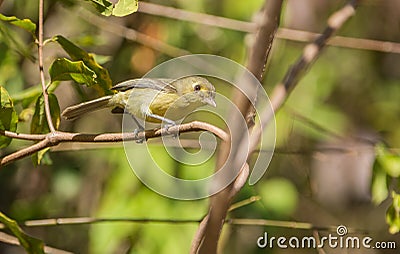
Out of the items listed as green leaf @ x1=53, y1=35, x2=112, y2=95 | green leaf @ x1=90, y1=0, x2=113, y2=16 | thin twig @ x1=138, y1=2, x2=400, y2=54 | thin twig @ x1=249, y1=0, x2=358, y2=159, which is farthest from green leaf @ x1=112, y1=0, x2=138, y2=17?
thin twig @ x1=138, y1=2, x2=400, y2=54

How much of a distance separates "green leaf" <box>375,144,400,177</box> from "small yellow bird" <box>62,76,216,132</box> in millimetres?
589

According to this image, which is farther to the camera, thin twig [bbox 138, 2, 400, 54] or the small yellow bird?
thin twig [bbox 138, 2, 400, 54]

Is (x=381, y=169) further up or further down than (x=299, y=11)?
further down

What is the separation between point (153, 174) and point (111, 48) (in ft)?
1.98

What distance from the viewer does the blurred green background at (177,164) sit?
2.13m

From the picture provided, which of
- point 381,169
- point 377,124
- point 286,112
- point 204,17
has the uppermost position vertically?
point 377,124

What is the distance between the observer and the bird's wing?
137 centimetres

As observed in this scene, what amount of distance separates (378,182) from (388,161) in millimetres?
53

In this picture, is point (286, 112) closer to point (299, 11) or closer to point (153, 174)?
point (153, 174)

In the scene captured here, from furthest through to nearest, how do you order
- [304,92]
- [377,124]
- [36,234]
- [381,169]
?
[377,124], [304,92], [36,234], [381,169]

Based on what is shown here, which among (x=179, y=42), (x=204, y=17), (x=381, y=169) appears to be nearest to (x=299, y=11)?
(x=179, y=42)

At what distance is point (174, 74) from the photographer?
166 cm

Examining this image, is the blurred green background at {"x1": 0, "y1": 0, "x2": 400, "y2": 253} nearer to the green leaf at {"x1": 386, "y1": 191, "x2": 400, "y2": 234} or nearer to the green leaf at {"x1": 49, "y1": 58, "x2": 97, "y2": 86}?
the green leaf at {"x1": 386, "y1": 191, "x2": 400, "y2": 234}

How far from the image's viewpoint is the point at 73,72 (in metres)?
1.27
